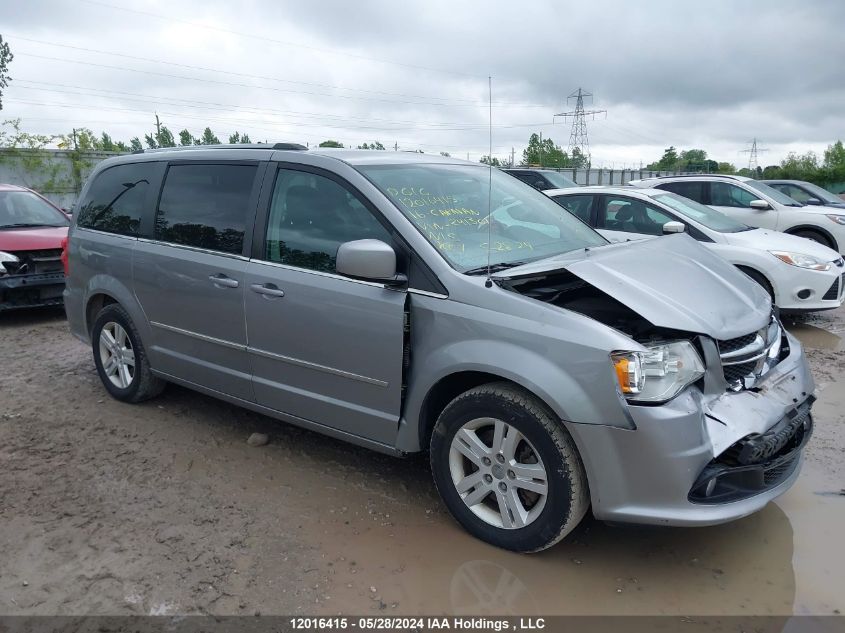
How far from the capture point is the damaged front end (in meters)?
2.66

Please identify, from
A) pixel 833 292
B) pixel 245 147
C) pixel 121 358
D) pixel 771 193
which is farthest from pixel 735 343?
pixel 771 193

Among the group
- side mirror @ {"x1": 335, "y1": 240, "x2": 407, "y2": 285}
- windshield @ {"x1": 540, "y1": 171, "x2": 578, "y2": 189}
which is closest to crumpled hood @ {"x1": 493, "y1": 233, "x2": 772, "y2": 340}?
side mirror @ {"x1": 335, "y1": 240, "x2": 407, "y2": 285}

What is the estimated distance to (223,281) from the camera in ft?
13.0

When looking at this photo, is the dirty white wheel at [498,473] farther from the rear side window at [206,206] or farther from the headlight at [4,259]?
the headlight at [4,259]

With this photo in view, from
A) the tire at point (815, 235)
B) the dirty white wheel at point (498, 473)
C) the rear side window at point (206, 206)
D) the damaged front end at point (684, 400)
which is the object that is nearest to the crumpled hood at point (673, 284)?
the damaged front end at point (684, 400)

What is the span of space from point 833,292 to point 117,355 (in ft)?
23.1

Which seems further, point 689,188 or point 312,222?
point 689,188

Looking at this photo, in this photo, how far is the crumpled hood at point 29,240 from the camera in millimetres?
7586

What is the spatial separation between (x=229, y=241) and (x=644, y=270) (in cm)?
242

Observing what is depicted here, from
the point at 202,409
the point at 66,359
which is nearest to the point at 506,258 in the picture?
the point at 202,409

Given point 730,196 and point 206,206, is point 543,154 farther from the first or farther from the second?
point 206,206

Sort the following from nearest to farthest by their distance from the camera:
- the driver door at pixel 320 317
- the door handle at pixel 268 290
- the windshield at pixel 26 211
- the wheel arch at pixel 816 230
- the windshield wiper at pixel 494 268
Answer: the windshield wiper at pixel 494 268
the driver door at pixel 320 317
the door handle at pixel 268 290
the windshield at pixel 26 211
the wheel arch at pixel 816 230

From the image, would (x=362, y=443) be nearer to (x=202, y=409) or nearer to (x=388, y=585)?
(x=388, y=585)

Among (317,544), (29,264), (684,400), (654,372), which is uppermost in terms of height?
(654,372)
